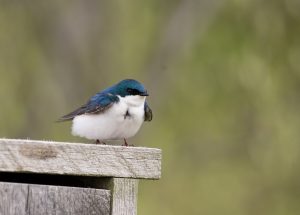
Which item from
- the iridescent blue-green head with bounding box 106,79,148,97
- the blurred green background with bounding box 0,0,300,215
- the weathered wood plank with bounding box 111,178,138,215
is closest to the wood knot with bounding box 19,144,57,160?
the weathered wood plank with bounding box 111,178,138,215

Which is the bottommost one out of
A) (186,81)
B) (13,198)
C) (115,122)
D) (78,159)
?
(13,198)

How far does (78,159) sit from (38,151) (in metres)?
0.13

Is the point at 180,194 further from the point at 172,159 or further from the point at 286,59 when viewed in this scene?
the point at 286,59

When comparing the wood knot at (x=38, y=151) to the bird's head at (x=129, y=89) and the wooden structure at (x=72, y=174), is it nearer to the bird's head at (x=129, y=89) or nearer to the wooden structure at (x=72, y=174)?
the wooden structure at (x=72, y=174)

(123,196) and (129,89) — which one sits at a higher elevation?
(129,89)

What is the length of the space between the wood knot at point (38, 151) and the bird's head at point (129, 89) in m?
1.40

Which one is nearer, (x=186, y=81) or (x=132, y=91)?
(x=132, y=91)

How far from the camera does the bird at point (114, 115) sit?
4633 millimetres

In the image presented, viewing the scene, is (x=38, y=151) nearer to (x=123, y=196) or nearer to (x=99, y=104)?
(x=123, y=196)

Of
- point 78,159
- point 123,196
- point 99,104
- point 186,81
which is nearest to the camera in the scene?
point 78,159

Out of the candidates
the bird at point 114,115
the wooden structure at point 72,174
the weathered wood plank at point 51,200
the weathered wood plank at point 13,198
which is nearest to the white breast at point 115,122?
the bird at point 114,115

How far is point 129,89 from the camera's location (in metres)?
4.84

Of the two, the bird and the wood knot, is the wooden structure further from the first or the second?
the bird

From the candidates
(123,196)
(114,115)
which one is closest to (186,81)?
(114,115)
